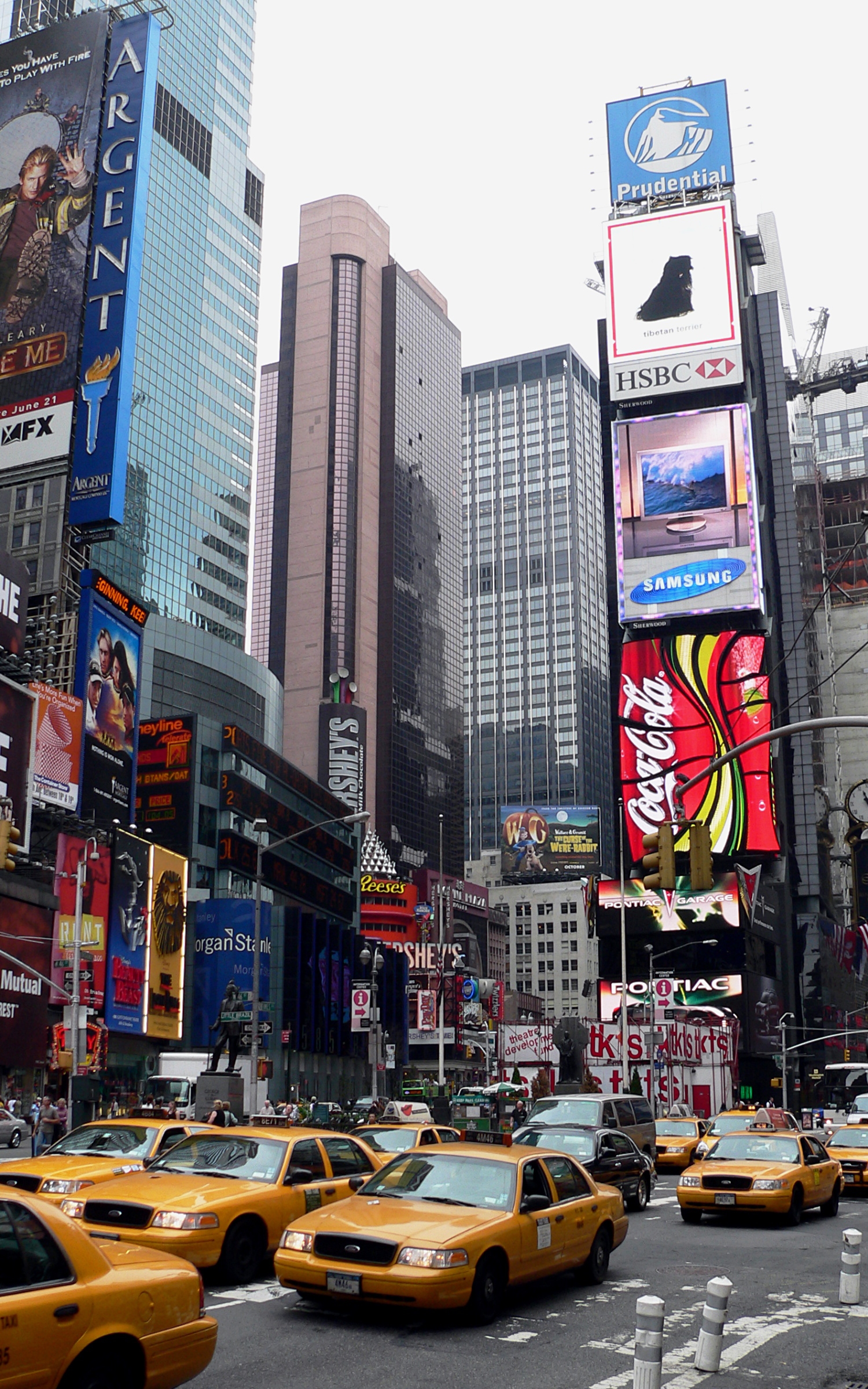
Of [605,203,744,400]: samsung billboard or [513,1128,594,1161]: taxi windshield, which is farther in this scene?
[605,203,744,400]: samsung billboard

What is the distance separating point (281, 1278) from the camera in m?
11.6

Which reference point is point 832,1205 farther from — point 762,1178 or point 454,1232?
point 454,1232

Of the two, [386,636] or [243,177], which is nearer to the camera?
[243,177]

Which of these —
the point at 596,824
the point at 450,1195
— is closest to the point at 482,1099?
the point at 450,1195

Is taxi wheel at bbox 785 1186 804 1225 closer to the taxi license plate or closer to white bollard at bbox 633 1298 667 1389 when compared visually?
the taxi license plate

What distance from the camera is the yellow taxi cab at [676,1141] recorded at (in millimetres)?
31172

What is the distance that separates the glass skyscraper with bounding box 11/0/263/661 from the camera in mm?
119938

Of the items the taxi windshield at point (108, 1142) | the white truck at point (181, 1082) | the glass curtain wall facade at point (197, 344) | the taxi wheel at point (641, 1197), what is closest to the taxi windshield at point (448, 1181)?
the taxi windshield at point (108, 1142)

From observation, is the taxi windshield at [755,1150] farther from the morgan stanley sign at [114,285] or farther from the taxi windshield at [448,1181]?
the morgan stanley sign at [114,285]

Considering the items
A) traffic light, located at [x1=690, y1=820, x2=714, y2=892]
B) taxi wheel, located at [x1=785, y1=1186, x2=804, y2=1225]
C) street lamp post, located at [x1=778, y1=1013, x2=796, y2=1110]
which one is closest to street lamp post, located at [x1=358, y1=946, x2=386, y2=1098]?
taxi wheel, located at [x1=785, y1=1186, x2=804, y2=1225]

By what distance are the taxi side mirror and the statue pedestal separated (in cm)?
1986

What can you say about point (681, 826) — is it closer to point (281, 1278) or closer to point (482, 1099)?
point (281, 1278)

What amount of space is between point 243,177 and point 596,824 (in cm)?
9581

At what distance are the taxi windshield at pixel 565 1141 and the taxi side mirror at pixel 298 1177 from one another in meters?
6.11
